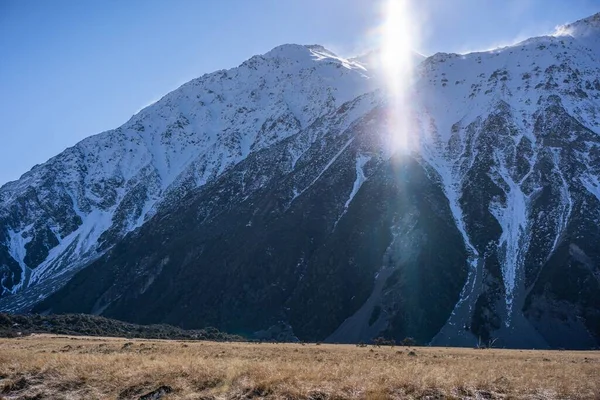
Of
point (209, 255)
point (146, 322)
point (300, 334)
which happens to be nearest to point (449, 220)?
point (300, 334)

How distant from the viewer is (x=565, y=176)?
541 ft

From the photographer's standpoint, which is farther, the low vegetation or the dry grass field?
the low vegetation

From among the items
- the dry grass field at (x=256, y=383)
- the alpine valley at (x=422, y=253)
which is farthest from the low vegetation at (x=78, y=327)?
the dry grass field at (x=256, y=383)

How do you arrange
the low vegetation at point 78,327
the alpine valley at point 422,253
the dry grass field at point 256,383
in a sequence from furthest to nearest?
the alpine valley at point 422,253, the low vegetation at point 78,327, the dry grass field at point 256,383

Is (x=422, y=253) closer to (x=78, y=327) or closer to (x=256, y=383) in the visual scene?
(x=78, y=327)

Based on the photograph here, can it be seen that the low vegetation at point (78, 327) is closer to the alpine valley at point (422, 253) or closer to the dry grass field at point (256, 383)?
the alpine valley at point (422, 253)

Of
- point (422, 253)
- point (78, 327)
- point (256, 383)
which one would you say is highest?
point (256, 383)

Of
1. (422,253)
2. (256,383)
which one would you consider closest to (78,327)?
(256,383)

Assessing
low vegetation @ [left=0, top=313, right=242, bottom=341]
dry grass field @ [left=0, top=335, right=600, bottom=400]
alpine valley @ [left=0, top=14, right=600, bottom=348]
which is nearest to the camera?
dry grass field @ [left=0, top=335, right=600, bottom=400]

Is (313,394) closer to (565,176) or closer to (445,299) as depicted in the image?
(445,299)

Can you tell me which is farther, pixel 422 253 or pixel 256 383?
pixel 422 253

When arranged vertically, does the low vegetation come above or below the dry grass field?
below

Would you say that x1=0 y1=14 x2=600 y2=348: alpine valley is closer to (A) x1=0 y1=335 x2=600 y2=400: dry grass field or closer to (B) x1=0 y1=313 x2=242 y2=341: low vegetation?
(B) x1=0 y1=313 x2=242 y2=341: low vegetation

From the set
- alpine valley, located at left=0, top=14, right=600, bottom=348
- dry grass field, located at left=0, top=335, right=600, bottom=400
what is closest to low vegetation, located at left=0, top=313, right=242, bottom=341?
alpine valley, located at left=0, top=14, right=600, bottom=348
